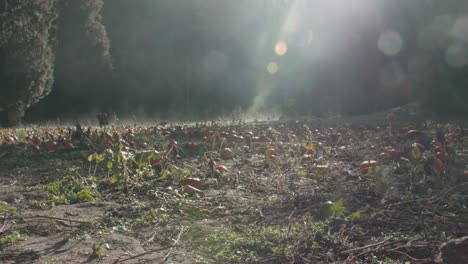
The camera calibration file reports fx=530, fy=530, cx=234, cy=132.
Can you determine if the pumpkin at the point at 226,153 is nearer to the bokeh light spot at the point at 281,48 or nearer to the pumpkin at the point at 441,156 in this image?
the pumpkin at the point at 441,156

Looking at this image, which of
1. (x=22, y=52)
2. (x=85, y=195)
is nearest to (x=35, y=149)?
(x=85, y=195)

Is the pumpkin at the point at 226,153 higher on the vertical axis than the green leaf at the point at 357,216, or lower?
higher

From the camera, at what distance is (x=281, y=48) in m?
→ 34.5

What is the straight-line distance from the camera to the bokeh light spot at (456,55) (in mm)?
13211

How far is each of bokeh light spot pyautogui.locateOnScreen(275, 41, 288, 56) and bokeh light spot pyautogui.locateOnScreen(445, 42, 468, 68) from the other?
757 inches

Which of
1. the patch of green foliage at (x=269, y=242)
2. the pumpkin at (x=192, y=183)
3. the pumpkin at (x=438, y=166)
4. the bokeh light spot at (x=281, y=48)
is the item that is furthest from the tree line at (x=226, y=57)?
the patch of green foliage at (x=269, y=242)

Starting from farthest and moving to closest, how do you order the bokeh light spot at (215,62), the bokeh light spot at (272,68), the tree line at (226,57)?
the bokeh light spot at (215,62), the bokeh light spot at (272,68), the tree line at (226,57)

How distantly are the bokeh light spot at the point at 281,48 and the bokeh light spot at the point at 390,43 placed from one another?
12.2 m

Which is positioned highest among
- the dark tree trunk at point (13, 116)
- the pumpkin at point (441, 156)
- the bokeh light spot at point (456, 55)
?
the bokeh light spot at point (456, 55)

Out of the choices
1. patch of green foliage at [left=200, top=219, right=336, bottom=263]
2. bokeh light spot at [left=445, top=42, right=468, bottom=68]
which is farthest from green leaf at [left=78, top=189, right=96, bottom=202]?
bokeh light spot at [left=445, top=42, right=468, bottom=68]

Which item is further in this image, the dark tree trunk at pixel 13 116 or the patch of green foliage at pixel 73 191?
the dark tree trunk at pixel 13 116

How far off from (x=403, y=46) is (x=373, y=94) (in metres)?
3.06

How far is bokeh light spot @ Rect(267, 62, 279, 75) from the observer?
3428cm

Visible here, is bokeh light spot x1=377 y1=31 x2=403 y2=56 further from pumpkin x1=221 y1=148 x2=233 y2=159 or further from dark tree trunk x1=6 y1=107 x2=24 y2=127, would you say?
pumpkin x1=221 y1=148 x2=233 y2=159
